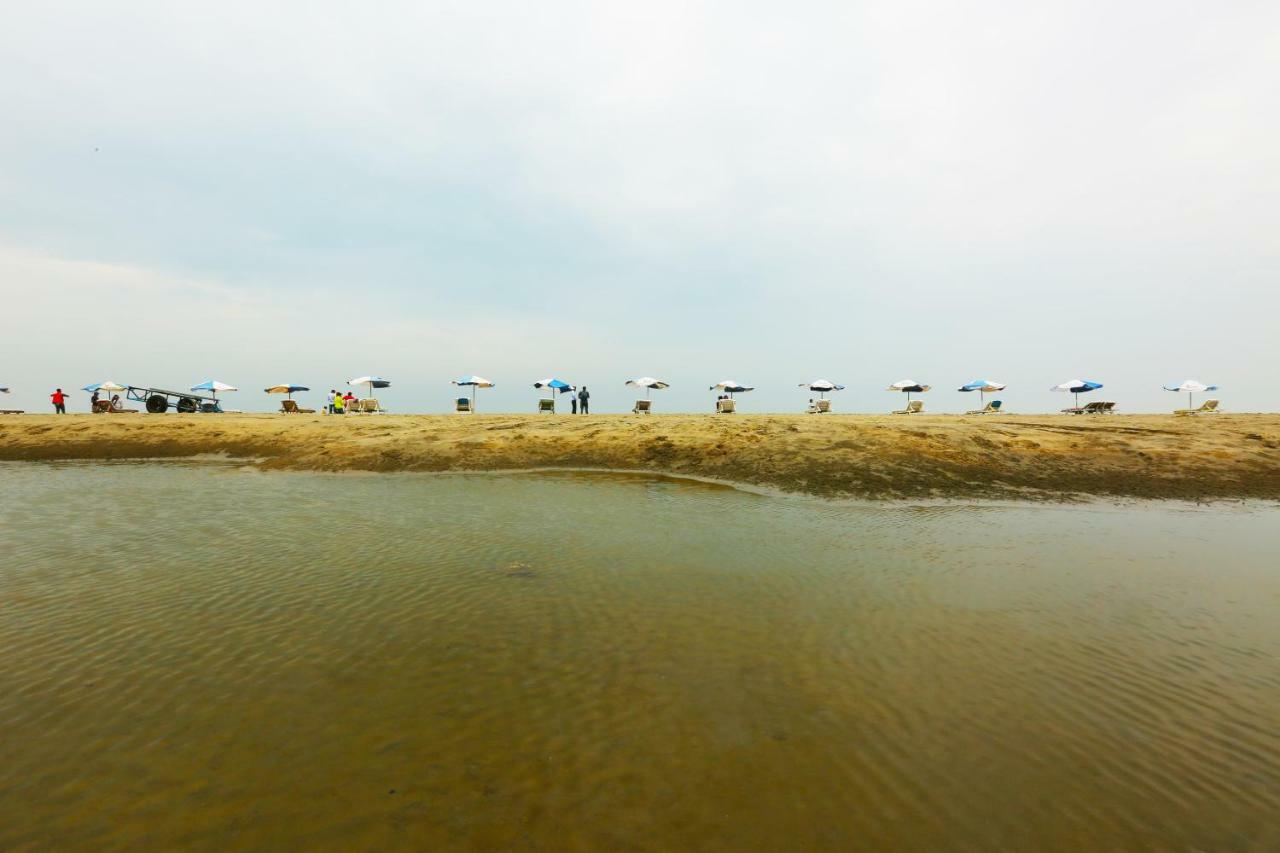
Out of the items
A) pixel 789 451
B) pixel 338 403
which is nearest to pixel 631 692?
pixel 789 451

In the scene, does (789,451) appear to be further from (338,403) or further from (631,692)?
(338,403)

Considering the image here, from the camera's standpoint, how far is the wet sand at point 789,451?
19.8 m

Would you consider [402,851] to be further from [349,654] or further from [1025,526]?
[1025,526]

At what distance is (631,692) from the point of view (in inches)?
244

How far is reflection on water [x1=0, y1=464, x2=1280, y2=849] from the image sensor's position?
4281 mm

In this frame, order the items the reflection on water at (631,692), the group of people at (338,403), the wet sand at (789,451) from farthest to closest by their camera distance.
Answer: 1. the group of people at (338,403)
2. the wet sand at (789,451)
3. the reflection on water at (631,692)

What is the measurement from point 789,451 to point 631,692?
60.6 feet

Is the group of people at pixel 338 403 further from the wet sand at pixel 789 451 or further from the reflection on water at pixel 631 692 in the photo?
the reflection on water at pixel 631 692

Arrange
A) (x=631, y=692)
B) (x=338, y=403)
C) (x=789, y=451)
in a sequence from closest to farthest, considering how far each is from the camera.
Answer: (x=631, y=692) → (x=789, y=451) → (x=338, y=403)

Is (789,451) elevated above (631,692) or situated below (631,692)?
above

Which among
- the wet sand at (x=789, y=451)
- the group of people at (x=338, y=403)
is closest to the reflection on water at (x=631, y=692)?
the wet sand at (x=789, y=451)

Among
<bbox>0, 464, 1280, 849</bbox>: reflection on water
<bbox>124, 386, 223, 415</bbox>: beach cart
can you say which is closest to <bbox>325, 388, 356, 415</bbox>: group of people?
<bbox>124, 386, 223, 415</bbox>: beach cart

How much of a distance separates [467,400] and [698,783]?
46184 millimetres

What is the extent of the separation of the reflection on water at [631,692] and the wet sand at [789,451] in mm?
7262
